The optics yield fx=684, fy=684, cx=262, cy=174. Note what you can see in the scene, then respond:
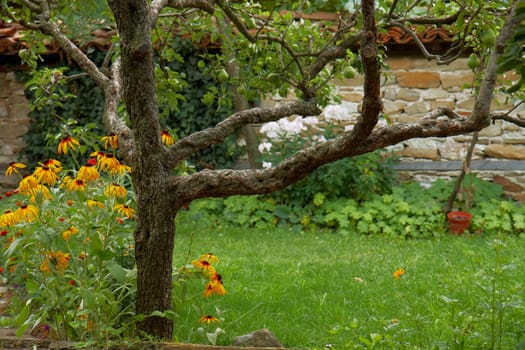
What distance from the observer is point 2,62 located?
8.89 metres

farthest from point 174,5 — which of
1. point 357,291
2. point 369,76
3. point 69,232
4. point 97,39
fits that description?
point 97,39

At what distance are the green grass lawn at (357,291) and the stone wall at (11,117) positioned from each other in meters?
3.11

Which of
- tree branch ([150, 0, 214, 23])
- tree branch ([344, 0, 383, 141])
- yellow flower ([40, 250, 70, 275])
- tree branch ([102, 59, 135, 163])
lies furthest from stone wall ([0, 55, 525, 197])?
tree branch ([344, 0, 383, 141])

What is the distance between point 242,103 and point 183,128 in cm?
78

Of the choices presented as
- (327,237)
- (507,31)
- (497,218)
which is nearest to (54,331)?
(507,31)

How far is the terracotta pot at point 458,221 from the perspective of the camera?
269 inches

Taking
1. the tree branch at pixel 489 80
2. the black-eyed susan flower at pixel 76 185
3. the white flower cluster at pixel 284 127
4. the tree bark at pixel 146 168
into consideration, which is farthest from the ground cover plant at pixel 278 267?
the white flower cluster at pixel 284 127

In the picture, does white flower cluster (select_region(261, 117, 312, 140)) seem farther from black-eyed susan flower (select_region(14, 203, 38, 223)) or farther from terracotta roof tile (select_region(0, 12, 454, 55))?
black-eyed susan flower (select_region(14, 203, 38, 223))

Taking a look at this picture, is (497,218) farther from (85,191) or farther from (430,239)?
(85,191)

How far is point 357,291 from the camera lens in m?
4.55

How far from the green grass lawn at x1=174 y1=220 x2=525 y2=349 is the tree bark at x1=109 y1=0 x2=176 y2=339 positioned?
0.38 meters

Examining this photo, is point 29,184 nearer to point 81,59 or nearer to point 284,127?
point 81,59

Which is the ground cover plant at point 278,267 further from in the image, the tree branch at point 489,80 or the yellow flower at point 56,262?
the tree branch at point 489,80

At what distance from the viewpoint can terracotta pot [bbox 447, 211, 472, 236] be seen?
6828 mm
